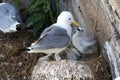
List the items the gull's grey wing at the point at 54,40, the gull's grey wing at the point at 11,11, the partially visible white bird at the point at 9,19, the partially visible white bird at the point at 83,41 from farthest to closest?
the gull's grey wing at the point at 11,11 < the partially visible white bird at the point at 9,19 < the partially visible white bird at the point at 83,41 < the gull's grey wing at the point at 54,40

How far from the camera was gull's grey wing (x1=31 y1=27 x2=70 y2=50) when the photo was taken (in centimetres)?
432

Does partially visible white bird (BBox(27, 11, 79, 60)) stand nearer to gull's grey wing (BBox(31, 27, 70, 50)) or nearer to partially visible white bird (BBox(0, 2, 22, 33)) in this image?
gull's grey wing (BBox(31, 27, 70, 50))

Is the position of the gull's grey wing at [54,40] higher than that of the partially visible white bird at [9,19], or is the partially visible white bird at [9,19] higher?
the partially visible white bird at [9,19]

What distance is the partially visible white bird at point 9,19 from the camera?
5.18 meters

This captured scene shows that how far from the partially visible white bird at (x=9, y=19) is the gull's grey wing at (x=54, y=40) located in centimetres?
87

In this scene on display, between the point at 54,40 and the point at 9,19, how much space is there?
3.81 ft

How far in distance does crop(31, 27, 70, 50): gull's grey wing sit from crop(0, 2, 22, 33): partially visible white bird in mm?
874

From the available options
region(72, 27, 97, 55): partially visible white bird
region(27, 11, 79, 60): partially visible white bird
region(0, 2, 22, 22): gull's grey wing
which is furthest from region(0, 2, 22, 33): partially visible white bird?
region(72, 27, 97, 55): partially visible white bird

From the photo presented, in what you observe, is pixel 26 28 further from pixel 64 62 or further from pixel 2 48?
pixel 64 62

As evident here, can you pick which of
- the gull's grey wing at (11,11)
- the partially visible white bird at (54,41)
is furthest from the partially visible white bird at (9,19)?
the partially visible white bird at (54,41)

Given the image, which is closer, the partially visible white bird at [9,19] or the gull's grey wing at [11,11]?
the partially visible white bird at [9,19]

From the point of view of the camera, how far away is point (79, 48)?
4.55m

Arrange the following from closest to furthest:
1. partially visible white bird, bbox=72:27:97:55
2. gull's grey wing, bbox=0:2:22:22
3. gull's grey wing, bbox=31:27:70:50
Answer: gull's grey wing, bbox=31:27:70:50 < partially visible white bird, bbox=72:27:97:55 < gull's grey wing, bbox=0:2:22:22

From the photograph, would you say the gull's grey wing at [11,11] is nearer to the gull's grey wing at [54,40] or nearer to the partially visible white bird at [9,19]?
the partially visible white bird at [9,19]
